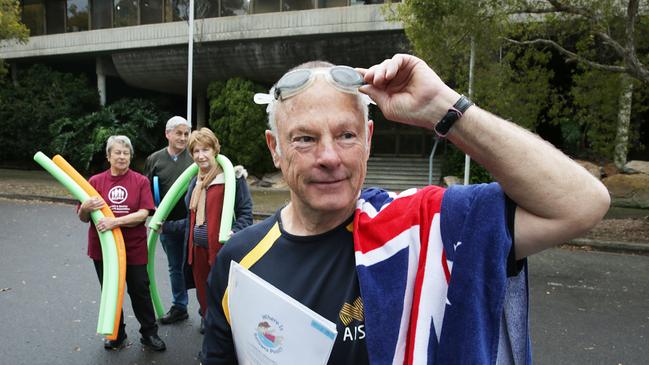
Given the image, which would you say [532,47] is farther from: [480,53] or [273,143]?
[273,143]

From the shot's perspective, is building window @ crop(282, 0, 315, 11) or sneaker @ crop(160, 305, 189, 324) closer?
sneaker @ crop(160, 305, 189, 324)

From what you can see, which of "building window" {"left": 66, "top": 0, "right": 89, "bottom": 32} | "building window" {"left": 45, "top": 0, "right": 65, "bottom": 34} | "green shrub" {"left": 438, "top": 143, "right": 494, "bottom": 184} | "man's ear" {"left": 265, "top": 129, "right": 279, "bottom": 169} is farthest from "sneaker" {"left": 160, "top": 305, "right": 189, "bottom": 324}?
"building window" {"left": 45, "top": 0, "right": 65, "bottom": 34}

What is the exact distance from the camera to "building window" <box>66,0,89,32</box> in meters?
24.5

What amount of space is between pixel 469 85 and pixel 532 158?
10.2 metres

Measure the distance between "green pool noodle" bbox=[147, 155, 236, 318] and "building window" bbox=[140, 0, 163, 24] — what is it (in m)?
20.6

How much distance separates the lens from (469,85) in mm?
10719

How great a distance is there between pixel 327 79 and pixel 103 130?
21539 mm

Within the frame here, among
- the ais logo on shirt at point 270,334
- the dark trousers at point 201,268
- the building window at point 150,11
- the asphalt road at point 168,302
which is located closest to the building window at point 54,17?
the building window at point 150,11

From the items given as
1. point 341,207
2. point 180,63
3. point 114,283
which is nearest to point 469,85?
point 114,283

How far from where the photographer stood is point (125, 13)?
23.1m

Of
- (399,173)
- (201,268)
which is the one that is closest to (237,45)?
(399,173)

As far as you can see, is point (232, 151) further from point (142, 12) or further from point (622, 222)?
point (622, 222)

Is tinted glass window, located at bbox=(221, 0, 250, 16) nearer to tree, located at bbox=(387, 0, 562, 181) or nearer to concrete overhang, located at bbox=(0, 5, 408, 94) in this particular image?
concrete overhang, located at bbox=(0, 5, 408, 94)

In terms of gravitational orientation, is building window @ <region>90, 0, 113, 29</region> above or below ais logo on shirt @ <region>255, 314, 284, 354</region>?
above
